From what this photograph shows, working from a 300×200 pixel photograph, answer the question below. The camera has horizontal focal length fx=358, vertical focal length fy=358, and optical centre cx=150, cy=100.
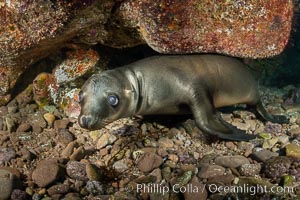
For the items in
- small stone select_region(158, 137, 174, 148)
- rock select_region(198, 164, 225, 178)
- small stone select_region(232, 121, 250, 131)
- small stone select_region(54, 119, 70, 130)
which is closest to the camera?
rock select_region(198, 164, 225, 178)

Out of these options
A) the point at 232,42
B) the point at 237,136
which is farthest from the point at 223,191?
the point at 232,42

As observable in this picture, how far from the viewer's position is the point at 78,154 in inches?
162

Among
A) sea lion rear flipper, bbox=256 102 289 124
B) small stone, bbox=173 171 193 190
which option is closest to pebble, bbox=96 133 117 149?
small stone, bbox=173 171 193 190

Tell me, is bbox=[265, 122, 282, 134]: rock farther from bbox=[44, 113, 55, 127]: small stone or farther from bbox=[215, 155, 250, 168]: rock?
bbox=[44, 113, 55, 127]: small stone

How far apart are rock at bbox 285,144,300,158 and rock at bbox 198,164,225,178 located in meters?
0.79

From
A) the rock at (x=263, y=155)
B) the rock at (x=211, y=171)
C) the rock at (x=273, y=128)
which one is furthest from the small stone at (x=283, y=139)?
the rock at (x=211, y=171)

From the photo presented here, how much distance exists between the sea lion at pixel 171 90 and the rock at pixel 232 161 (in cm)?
21

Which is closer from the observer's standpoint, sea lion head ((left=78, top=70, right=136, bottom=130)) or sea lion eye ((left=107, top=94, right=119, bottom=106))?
sea lion head ((left=78, top=70, right=136, bottom=130))

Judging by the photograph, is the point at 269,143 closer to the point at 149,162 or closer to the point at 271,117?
the point at 271,117

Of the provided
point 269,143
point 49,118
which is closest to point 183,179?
point 269,143

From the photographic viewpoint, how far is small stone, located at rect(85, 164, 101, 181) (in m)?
3.72

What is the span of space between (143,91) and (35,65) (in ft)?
6.10

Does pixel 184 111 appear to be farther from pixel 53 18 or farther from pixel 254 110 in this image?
pixel 53 18

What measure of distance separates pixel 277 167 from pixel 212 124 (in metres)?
0.83
